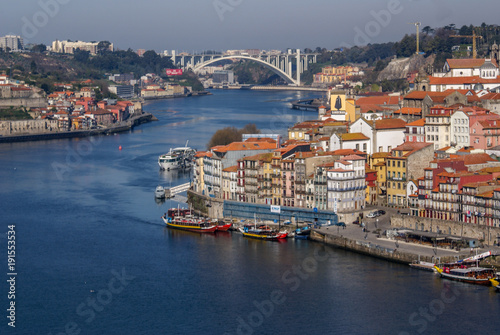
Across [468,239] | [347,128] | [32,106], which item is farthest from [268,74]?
[468,239]

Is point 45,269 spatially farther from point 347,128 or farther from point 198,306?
point 347,128

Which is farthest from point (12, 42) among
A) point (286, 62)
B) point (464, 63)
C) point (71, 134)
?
point (464, 63)

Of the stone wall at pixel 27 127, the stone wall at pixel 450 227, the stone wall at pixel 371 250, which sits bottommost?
the stone wall at pixel 371 250

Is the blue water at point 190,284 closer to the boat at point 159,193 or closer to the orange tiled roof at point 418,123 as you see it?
the boat at point 159,193

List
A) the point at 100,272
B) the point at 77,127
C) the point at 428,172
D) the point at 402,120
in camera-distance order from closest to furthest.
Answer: the point at 100,272 < the point at 428,172 < the point at 402,120 < the point at 77,127

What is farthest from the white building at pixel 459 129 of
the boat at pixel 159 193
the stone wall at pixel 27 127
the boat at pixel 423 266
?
the stone wall at pixel 27 127

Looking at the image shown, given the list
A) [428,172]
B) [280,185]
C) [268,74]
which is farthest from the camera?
[268,74]

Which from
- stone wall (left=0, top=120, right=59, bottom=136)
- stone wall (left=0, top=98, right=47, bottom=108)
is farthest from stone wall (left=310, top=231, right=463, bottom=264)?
stone wall (left=0, top=98, right=47, bottom=108)
